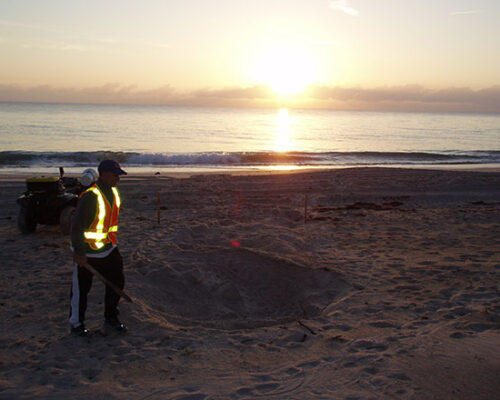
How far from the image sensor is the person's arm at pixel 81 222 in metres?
4.14

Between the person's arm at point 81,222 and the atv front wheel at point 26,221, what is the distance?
486 cm

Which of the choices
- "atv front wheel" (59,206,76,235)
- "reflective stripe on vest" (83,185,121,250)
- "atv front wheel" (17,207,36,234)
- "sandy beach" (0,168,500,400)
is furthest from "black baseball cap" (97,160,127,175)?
"atv front wheel" (17,207,36,234)

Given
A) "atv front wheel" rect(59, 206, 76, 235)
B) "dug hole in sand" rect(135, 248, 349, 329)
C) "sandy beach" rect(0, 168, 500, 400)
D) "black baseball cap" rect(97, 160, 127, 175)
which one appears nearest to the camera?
"sandy beach" rect(0, 168, 500, 400)

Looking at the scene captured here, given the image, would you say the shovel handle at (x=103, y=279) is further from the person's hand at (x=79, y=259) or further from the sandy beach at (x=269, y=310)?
the sandy beach at (x=269, y=310)

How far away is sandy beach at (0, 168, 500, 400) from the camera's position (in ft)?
11.8

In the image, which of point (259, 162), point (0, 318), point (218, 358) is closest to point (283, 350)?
point (218, 358)

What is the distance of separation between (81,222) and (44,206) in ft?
15.9

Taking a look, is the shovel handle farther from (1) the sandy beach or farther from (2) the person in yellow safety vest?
(1) the sandy beach

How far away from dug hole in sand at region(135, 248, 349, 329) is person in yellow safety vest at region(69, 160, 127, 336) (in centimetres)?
87

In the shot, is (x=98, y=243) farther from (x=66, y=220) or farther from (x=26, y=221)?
(x=26, y=221)

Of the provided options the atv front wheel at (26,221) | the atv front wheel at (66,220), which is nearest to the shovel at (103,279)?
the atv front wheel at (66,220)

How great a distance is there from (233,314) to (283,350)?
114cm

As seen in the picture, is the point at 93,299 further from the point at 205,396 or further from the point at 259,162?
the point at 259,162

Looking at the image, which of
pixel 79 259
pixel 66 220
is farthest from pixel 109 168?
pixel 66 220
